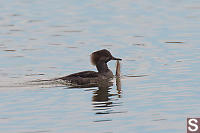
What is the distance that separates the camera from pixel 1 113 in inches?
663

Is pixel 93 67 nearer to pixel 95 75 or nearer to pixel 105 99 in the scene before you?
pixel 95 75

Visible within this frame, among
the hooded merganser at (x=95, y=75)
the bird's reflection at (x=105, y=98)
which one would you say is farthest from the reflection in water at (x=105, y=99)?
the hooded merganser at (x=95, y=75)

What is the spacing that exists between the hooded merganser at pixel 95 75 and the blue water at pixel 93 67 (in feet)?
2.05

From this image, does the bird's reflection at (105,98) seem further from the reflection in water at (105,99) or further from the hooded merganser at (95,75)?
the hooded merganser at (95,75)

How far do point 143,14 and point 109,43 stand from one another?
984cm

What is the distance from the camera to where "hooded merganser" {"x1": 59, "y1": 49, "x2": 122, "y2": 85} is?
21.6m

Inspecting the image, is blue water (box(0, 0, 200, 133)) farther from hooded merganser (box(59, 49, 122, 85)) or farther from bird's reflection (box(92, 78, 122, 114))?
hooded merganser (box(59, 49, 122, 85))

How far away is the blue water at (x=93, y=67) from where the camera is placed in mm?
16094

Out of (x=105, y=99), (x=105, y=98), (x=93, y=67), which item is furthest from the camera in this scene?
(x=93, y=67)

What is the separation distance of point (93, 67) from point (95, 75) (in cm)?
337

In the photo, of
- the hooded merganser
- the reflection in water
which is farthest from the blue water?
the hooded merganser

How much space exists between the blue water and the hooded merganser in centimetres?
62

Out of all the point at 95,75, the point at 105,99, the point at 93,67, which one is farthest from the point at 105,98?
the point at 93,67

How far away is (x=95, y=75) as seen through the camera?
22.2 m
